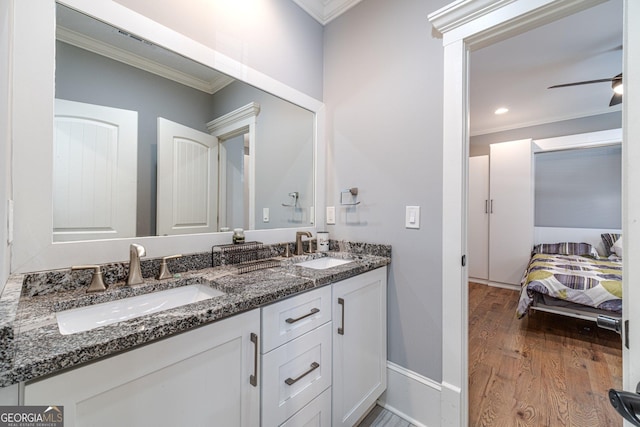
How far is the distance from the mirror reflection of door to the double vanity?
0.80 feet

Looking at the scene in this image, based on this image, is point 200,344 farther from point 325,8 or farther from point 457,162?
point 325,8

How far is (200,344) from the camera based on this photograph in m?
0.76

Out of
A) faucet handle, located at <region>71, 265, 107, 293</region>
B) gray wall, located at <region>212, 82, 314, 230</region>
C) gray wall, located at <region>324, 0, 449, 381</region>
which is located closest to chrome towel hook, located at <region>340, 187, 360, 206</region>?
gray wall, located at <region>324, 0, 449, 381</region>

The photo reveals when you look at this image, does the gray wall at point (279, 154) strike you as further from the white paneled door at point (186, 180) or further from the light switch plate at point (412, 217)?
the light switch plate at point (412, 217)

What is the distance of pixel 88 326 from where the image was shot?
844mm

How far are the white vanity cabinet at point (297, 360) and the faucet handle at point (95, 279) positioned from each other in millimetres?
607

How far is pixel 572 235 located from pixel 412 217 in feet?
13.6

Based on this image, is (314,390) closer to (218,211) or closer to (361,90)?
(218,211)

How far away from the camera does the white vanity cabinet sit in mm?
938

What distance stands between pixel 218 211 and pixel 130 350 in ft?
2.88

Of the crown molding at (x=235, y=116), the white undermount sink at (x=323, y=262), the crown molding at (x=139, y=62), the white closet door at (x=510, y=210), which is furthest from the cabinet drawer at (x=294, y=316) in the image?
the white closet door at (x=510, y=210)

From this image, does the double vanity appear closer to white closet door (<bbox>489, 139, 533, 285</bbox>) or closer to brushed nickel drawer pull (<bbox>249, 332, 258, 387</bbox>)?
brushed nickel drawer pull (<bbox>249, 332, 258, 387</bbox>)

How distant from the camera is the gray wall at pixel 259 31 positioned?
1.26m

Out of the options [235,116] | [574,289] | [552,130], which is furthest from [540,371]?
[552,130]
